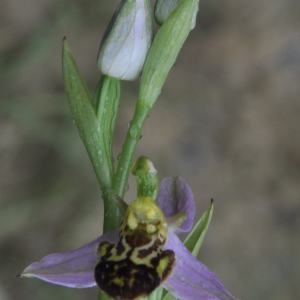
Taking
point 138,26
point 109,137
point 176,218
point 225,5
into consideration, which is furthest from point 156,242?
point 225,5

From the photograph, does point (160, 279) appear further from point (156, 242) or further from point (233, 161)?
point (233, 161)

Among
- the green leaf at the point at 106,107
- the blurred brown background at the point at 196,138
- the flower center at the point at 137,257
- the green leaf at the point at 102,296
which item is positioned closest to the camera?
the flower center at the point at 137,257

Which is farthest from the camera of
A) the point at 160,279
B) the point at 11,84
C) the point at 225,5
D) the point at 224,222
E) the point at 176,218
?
the point at 225,5

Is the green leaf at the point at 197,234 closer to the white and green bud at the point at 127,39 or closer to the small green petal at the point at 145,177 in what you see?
the small green petal at the point at 145,177

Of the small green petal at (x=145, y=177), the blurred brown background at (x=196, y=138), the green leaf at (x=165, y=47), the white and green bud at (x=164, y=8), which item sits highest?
the white and green bud at (x=164, y=8)

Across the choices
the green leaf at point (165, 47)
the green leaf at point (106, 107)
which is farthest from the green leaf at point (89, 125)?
the green leaf at point (165, 47)

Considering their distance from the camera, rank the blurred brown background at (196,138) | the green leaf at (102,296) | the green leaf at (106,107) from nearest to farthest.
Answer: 1. the green leaf at (102,296)
2. the green leaf at (106,107)
3. the blurred brown background at (196,138)
